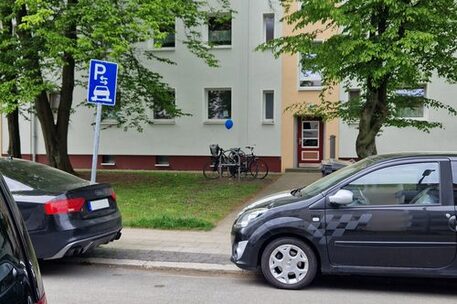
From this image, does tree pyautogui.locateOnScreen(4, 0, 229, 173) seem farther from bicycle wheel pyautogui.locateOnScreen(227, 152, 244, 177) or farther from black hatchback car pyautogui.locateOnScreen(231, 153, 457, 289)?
black hatchback car pyautogui.locateOnScreen(231, 153, 457, 289)

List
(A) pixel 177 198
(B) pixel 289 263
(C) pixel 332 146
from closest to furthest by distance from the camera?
(B) pixel 289 263, (A) pixel 177 198, (C) pixel 332 146

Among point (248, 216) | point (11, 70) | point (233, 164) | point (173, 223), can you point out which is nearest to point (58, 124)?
point (11, 70)

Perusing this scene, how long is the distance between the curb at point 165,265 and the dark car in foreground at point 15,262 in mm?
5074

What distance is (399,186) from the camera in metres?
6.22

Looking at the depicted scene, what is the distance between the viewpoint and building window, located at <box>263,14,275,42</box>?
22.7 metres

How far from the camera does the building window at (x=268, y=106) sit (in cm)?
2270

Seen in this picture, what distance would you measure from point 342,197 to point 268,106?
55.3 ft

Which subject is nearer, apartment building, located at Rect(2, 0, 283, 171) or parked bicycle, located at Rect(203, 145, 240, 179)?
parked bicycle, located at Rect(203, 145, 240, 179)

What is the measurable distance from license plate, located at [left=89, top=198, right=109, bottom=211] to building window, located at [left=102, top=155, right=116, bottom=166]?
56.3ft

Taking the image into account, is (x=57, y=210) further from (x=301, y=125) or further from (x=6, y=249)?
(x=301, y=125)

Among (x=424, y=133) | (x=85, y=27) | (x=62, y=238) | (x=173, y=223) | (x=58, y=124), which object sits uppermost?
(x=85, y=27)

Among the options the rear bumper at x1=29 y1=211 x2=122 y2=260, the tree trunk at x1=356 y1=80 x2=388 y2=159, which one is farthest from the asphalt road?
the tree trunk at x1=356 y1=80 x2=388 y2=159

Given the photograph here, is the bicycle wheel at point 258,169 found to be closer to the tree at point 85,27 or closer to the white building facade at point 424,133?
the white building facade at point 424,133

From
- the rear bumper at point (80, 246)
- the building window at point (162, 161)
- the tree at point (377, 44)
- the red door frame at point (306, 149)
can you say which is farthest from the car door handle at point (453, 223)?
the building window at point (162, 161)
